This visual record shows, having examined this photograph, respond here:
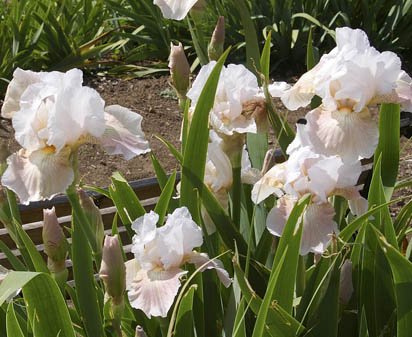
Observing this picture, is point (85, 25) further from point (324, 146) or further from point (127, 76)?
point (324, 146)

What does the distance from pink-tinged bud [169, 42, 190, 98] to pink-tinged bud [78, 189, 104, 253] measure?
0.28 meters

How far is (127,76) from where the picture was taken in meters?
4.12

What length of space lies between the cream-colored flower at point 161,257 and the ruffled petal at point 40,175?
0.48 feet

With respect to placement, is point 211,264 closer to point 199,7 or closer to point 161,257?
point 161,257

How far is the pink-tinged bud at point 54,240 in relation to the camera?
1.33 metres

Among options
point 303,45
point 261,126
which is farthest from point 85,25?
point 261,126

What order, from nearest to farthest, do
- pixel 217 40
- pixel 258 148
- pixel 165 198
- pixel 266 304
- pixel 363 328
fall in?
pixel 266 304, pixel 363 328, pixel 165 198, pixel 217 40, pixel 258 148

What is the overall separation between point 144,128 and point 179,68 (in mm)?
2062

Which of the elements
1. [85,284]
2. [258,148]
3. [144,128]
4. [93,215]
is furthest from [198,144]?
[144,128]

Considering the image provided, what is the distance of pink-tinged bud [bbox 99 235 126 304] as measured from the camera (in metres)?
1.16

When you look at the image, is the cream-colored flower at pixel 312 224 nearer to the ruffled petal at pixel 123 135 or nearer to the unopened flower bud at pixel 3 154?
the ruffled petal at pixel 123 135

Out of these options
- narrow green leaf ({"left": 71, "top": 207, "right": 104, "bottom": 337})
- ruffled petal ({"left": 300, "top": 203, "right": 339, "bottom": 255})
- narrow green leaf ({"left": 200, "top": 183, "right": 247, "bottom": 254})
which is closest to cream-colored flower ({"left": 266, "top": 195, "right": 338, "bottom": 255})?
Result: ruffled petal ({"left": 300, "top": 203, "right": 339, "bottom": 255})

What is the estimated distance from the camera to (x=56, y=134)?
1.16 m

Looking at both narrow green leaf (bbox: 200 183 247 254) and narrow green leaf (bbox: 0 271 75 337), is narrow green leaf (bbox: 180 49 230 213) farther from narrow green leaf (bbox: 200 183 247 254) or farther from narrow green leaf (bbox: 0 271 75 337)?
narrow green leaf (bbox: 0 271 75 337)
